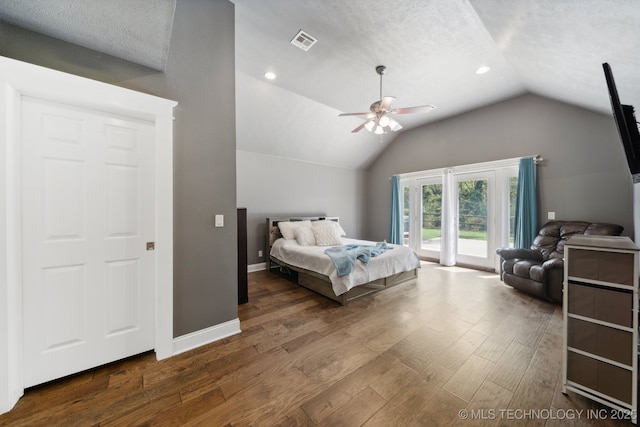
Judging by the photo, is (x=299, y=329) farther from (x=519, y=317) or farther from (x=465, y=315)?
(x=519, y=317)

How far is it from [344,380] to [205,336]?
4.27 ft

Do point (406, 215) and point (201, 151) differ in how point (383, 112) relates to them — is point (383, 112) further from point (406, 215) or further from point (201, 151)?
point (406, 215)

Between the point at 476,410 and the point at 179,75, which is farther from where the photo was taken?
the point at 179,75

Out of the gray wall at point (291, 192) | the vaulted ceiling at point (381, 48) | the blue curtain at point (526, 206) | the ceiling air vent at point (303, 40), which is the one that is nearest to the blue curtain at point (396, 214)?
the gray wall at point (291, 192)

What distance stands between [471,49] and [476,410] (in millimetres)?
3551

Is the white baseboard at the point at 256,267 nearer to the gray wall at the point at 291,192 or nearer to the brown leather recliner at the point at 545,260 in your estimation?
the gray wall at the point at 291,192

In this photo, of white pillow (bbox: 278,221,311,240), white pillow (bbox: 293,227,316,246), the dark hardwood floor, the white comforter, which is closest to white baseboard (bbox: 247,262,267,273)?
the white comforter

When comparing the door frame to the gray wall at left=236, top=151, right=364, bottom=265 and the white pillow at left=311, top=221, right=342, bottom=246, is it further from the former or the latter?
the white pillow at left=311, top=221, right=342, bottom=246

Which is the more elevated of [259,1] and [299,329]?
[259,1]

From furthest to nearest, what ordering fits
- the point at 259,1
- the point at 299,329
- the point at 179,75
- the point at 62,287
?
the point at 299,329 → the point at 259,1 → the point at 179,75 → the point at 62,287

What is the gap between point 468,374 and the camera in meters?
1.72

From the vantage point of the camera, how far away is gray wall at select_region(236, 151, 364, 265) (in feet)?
15.0

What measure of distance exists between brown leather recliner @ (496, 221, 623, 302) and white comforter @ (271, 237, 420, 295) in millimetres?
1336

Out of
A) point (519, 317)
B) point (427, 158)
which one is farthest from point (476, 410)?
point (427, 158)
